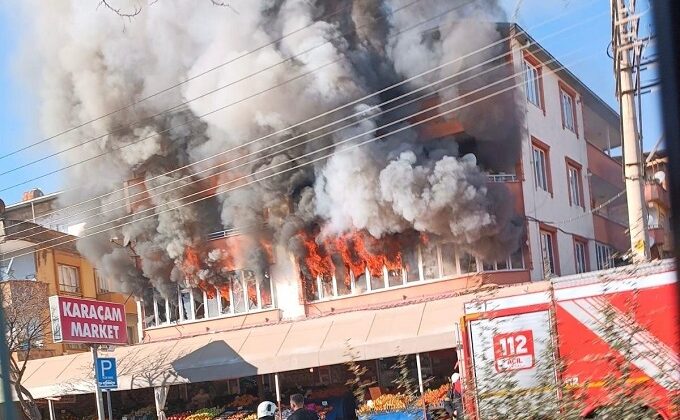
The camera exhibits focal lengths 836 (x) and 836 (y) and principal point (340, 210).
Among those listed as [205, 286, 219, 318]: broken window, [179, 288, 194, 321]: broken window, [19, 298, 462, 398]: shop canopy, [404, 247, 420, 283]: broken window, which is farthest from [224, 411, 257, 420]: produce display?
[179, 288, 194, 321]: broken window

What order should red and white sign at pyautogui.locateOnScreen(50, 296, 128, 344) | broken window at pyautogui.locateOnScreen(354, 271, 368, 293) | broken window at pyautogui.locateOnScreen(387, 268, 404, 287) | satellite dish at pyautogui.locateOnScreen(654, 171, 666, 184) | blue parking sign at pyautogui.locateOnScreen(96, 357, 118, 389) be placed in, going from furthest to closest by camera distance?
broken window at pyautogui.locateOnScreen(354, 271, 368, 293)
broken window at pyautogui.locateOnScreen(387, 268, 404, 287)
red and white sign at pyautogui.locateOnScreen(50, 296, 128, 344)
blue parking sign at pyautogui.locateOnScreen(96, 357, 118, 389)
satellite dish at pyautogui.locateOnScreen(654, 171, 666, 184)

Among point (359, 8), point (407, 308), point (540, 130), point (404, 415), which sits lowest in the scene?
point (404, 415)

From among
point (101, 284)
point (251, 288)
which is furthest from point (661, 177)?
point (101, 284)

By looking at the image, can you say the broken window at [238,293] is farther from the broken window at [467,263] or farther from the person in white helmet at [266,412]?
the person in white helmet at [266,412]

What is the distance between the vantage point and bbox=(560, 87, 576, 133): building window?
27.6 m

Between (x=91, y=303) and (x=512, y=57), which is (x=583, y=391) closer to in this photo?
(x=91, y=303)

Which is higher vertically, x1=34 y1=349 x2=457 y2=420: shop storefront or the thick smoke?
the thick smoke

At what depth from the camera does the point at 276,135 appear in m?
28.2

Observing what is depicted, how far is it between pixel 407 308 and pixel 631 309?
17.1m

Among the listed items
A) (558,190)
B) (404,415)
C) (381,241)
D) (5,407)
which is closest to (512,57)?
(558,190)

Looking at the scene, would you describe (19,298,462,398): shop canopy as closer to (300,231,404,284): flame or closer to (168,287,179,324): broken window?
(300,231,404,284): flame

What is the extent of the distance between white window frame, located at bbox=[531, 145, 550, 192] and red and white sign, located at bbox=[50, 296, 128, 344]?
1275cm

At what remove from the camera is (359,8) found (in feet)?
94.3

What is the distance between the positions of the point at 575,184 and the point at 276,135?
33.6ft
